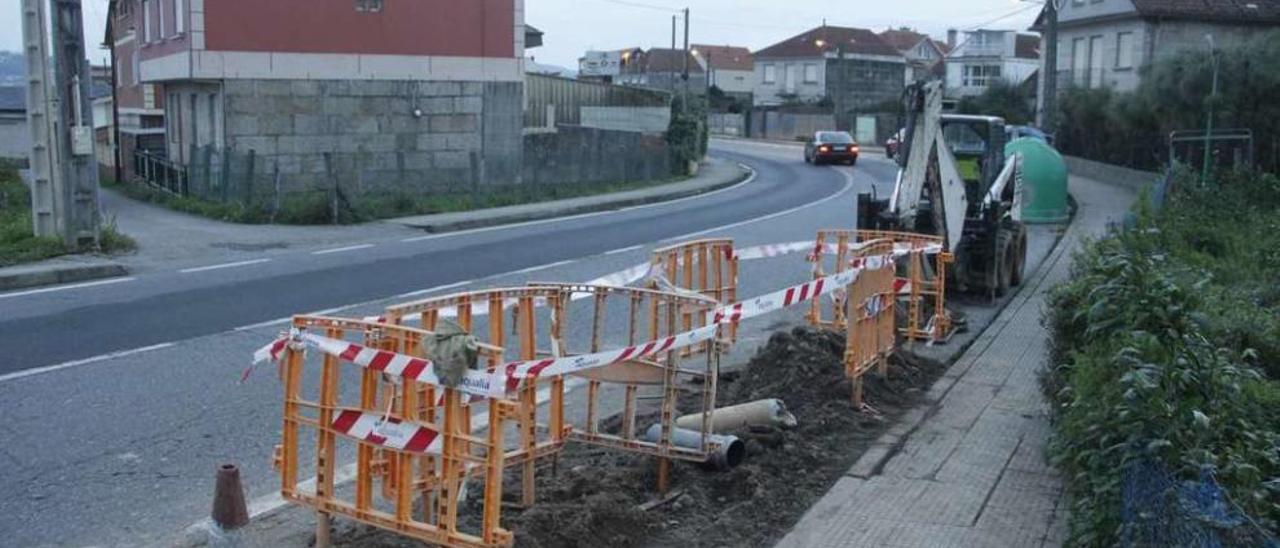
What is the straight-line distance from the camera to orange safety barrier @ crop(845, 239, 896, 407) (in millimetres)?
9211

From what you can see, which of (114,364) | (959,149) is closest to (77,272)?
(114,364)

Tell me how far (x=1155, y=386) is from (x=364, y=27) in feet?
87.0

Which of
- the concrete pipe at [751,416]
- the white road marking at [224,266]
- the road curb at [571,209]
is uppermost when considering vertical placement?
the concrete pipe at [751,416]

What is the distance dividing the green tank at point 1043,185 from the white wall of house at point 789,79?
2860 inches

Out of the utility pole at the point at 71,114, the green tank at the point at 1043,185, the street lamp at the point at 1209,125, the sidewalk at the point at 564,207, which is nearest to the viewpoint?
the utility pole at the point at 71,114

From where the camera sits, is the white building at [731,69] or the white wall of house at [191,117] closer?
the white wall of house at [191,117]

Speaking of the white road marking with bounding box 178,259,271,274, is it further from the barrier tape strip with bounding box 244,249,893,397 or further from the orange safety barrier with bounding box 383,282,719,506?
the barrier tape strip with bounding box 244,249,893,397

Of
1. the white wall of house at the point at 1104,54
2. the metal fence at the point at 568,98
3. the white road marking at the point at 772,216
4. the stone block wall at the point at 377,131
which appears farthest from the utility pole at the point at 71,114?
the white wall of house at the point at 1104,54

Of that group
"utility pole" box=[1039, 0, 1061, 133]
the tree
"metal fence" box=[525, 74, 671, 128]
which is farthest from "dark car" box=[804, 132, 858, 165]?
"utility pole" box=[1039, 0, 1061, 133]

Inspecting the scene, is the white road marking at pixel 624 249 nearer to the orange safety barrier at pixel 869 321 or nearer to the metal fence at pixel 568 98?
the orange safety barrier at pixel 869 321

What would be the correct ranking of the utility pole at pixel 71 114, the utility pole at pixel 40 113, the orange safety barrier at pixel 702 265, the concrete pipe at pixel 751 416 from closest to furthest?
1. the concrete pipe at pixel 751 416
2. the orange safety barrier at pixel 702 265
3. the utility pole at pixel 71 114
4. the utility pole at pixel 40 113

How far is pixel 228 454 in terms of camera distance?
8117 millimetres

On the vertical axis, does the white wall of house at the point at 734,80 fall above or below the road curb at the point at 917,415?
above

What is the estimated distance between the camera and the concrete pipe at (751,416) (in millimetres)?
8180
